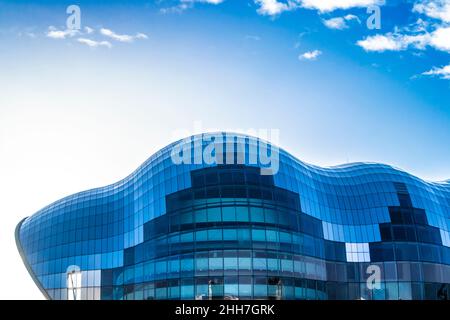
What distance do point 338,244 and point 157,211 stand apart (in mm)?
30275

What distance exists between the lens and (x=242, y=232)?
76.8 metres

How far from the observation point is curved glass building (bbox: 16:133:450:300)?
77000mm

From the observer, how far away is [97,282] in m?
89.9

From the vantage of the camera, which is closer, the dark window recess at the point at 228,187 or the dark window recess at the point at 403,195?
the dark window recess at the point at 228,187

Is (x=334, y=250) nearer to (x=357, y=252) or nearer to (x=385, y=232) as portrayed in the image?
(x=357, y=252)

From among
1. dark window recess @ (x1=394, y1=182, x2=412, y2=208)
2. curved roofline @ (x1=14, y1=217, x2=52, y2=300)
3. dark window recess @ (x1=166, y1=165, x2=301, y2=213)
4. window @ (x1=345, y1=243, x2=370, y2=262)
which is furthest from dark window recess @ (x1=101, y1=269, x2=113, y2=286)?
dark window recess @ (x1=394, y1=182, x2=412, y2=208)

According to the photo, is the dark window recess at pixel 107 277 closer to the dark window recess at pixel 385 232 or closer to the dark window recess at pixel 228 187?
the dark window recess at pixel 228 187

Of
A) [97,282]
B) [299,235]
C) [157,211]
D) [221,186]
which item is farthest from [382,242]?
[97,282]

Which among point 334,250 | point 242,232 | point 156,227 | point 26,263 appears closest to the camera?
point 242,232

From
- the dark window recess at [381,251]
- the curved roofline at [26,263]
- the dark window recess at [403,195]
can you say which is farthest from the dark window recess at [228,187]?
the curved roofline at [26,263]

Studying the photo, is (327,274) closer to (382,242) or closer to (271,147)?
(382,242)

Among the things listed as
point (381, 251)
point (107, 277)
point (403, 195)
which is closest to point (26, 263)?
point (107, 277)

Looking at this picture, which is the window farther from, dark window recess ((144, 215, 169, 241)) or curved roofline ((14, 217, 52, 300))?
curved roofline ((14, 217, 52, 300))

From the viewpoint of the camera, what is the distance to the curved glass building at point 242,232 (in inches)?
3031
